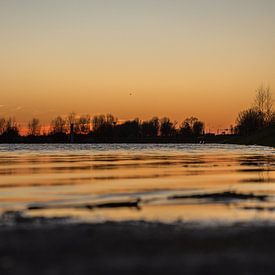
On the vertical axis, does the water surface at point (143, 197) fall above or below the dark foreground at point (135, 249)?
above

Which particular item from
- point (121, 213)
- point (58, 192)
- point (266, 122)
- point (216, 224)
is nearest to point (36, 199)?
point (58, 192)

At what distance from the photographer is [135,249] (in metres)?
8.90

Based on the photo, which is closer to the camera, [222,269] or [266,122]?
[222,269]

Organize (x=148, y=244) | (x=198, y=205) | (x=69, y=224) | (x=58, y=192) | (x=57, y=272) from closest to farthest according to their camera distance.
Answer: (x=57, y=272)
(x=148, y=244)
(x=69, y=224)
(x=198, y=205)
(x=58, y=192)

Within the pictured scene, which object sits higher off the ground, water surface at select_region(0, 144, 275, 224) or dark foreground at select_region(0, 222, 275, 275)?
water surface at select_region(0, 144, 275, 224)

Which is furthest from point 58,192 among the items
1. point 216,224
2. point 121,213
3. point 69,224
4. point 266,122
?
point 266,122

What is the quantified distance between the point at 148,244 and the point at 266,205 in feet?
20.7

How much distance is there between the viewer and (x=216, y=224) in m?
11.3

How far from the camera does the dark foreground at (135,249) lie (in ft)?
25.0

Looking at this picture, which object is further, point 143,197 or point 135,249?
point 143,197

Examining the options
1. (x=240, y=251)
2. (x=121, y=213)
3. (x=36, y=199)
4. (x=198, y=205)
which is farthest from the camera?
(x=36, y=199)

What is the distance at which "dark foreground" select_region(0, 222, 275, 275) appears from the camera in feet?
25.0

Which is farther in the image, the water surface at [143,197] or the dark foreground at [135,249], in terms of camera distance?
the water surface at [143,197]

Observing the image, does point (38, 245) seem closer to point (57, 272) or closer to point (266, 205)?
point (57, 272)
